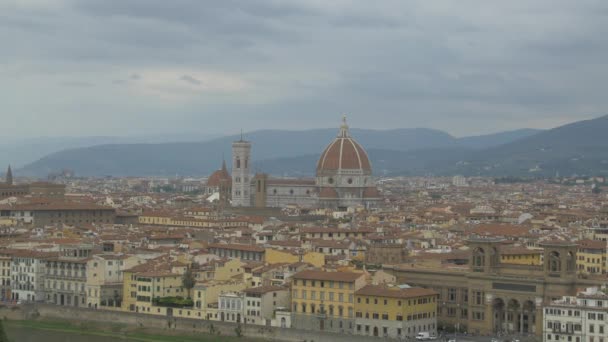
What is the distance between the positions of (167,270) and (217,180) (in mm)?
92711

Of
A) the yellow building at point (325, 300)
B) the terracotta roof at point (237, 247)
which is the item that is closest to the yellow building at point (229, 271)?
the yellow building at point (325, 300)

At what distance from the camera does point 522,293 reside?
5122 centimetres

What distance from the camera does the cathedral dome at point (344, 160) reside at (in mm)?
134875

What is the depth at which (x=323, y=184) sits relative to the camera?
13538cm

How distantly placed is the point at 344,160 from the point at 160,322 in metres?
80.0

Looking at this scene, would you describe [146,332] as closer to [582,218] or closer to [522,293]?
[522,293]

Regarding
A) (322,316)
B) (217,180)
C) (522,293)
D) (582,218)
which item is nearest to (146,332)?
(322,316)

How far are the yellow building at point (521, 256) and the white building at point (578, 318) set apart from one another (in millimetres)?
9874

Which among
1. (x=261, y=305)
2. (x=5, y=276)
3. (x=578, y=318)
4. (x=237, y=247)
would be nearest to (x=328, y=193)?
(x=237, y=247)

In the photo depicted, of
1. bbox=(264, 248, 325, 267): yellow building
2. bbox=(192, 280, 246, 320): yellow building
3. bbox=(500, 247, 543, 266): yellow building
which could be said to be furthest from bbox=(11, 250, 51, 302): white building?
bbox=(500, 247, 543, 266): yellow building

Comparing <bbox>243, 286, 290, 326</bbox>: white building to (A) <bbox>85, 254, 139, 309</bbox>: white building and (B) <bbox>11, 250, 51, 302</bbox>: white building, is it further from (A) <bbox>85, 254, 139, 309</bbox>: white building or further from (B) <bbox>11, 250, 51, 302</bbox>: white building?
(B) <bbox>11, 250, 51, 302</bbox>: white building

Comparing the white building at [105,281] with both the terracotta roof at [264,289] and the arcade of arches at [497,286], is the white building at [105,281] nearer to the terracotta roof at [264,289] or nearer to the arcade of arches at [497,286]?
the terracotta roof at [264,289]

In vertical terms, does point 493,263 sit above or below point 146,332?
above

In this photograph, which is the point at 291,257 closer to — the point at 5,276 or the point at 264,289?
the point at 264,289
